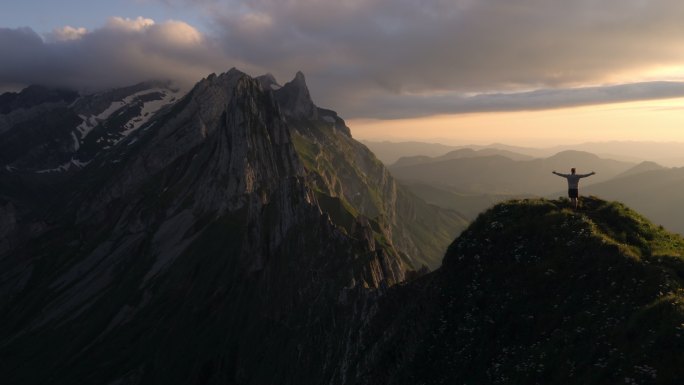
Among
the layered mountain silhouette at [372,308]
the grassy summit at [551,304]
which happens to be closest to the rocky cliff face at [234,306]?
the layered mountain silhouette at [372,308]

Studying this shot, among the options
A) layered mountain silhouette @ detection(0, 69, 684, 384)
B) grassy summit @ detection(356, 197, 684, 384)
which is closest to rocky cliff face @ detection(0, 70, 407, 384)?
layered mountain silhouette @ detection(0, 69, 684, 384)

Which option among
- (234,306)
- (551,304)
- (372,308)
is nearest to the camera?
(551,304)

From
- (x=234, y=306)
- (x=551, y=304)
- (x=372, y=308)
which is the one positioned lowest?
(x=234, y=306)

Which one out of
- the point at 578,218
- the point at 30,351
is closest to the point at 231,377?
the point at 578,218

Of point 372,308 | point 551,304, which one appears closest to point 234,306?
point 372,308

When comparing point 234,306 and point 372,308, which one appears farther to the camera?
point 234,306

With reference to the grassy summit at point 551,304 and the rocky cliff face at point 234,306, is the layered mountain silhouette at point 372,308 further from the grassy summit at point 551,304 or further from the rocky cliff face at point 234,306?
the rocky cliff face at point 234,306

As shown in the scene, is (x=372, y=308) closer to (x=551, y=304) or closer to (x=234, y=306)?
(x=551, y=304)

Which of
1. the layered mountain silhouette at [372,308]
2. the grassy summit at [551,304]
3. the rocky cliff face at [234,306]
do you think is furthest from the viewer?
the rocky cliff face at [234,306]
